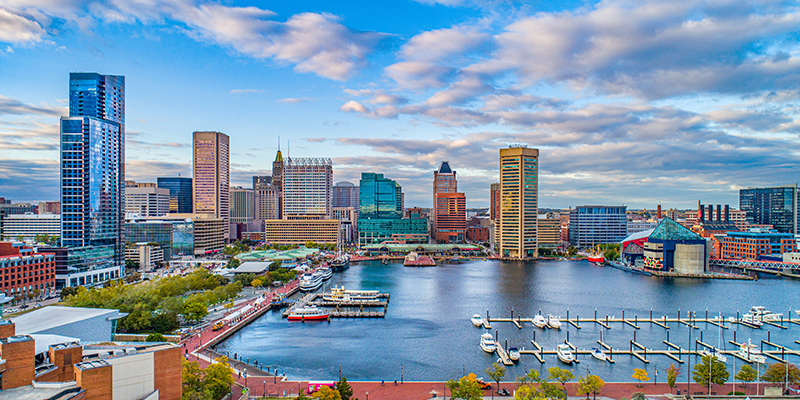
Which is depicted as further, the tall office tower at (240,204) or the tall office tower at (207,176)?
the tall office tower at (240,204)

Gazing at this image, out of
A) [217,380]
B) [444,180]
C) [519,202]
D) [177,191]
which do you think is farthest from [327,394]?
[177,191]

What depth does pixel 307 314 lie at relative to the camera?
40.5 m

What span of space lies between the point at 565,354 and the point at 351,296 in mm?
25681

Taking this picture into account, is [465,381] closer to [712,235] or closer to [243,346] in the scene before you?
[243,346]

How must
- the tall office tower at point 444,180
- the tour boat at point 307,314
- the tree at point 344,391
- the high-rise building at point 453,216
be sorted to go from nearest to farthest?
1. the tree at point 344,391
2. the tour boat at point 307,314
3. the high-rise building at point 453,216
4. the tall office tower at point 444,180

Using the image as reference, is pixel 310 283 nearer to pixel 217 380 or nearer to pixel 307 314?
pixel 307 314

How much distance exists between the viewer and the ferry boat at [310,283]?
179ft

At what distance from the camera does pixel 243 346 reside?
3123 centimetres

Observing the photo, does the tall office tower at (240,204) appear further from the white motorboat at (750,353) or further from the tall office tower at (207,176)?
the white motorboat at (750,353)

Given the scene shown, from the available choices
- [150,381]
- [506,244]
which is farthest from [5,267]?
[506,244]

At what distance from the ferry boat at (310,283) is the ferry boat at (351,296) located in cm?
582

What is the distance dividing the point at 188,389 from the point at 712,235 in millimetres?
97867

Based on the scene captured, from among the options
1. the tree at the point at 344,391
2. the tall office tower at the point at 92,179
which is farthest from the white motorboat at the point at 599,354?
the tall office tower at the point at 92,179

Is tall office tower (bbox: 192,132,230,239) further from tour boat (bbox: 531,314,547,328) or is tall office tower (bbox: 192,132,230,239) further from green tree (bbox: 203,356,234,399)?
green tree (bbox: 203,356,234,399)
